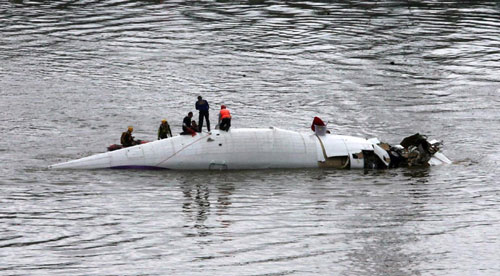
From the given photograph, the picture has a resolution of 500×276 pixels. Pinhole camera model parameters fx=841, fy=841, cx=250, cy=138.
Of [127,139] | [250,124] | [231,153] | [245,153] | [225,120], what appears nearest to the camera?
[225,120]

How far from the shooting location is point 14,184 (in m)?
58.0

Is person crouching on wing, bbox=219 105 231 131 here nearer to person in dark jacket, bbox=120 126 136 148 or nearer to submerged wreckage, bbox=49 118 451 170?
submerged wreckage, bbox=49 118 451 170

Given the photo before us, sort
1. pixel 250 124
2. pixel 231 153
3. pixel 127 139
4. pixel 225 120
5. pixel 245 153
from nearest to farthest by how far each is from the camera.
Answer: pixel 225 120 < pixel 231 153 < pixel 245 153 < pixel 127 139 < pixel 250 124

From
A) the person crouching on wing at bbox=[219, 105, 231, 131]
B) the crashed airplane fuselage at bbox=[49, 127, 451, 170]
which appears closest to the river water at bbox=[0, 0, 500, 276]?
the crashed airplane fuselage at bbox=[49, 127, 451, 170]

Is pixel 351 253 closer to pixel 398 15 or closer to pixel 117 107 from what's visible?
pixel 117 107

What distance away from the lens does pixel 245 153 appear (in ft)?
203

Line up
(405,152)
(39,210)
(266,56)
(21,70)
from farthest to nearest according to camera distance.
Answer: (266,56) < (21,70) < (405,152) < (39,210)

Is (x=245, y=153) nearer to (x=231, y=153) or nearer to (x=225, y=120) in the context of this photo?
(x=231, y=153)

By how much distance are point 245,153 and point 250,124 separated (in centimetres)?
1860

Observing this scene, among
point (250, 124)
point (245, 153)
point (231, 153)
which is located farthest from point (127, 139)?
point (250, 124)

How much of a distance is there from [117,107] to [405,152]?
32.5 m

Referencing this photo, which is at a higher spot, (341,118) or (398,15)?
(398,15)

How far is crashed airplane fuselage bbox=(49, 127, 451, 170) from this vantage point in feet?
201

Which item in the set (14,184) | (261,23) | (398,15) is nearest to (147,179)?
(14,184)
